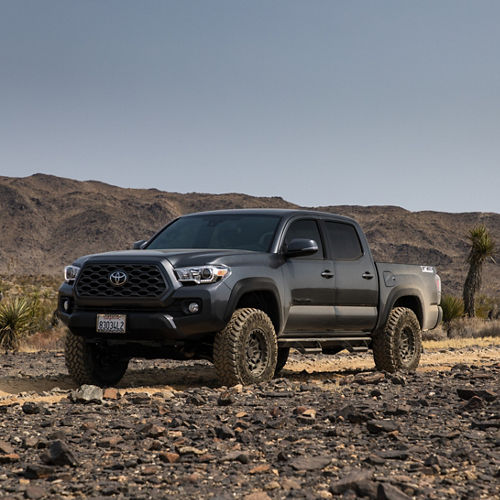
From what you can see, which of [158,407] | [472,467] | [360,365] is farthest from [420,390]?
[360,365]

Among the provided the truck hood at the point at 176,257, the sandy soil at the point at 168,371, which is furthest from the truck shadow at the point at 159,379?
the truck hood at the point at 176,257

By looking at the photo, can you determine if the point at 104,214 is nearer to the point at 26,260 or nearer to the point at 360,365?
the point at 26,260

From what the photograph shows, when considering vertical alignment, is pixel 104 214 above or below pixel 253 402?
above

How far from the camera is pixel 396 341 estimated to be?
1162 centimetres

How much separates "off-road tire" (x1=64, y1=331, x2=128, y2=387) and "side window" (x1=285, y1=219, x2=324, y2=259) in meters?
2.62

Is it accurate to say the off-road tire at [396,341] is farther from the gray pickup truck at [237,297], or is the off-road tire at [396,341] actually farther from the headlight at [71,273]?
the headlight at [71,273]

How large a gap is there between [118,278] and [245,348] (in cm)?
157

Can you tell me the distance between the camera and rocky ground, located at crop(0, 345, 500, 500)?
4.84m

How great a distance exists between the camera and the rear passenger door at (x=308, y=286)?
32.5 feet

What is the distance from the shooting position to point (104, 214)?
8956 centimetres

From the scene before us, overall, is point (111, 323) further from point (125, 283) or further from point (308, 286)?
point (308, 286)

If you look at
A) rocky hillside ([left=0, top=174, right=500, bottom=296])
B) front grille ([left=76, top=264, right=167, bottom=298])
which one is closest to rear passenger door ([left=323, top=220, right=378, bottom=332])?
front grille ([left=76, top=264, right=167, bottom=298])

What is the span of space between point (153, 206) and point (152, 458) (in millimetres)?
88342

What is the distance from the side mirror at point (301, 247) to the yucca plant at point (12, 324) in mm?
9577
